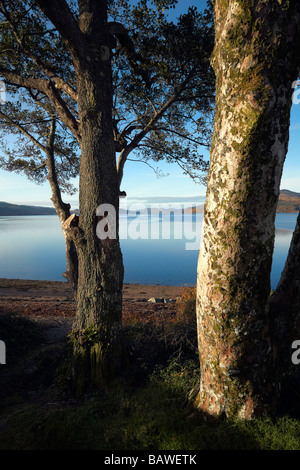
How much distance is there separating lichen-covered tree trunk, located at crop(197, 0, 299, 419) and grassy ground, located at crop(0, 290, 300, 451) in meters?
0.33

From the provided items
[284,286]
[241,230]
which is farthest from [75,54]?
[284,286]

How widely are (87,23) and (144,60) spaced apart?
110 inches

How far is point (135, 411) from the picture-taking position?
13.6ft

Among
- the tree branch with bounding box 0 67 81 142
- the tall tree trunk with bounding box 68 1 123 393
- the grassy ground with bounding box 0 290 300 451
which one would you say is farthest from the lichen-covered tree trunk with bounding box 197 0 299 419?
the tree branch with bounding box 0 67 81 142

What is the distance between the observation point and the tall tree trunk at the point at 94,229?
528 cm

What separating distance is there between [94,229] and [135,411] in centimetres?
328

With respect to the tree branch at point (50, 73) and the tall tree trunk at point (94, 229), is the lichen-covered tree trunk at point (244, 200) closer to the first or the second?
the tall tree trunk at point (94, 229)

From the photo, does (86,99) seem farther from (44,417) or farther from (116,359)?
(44,417)

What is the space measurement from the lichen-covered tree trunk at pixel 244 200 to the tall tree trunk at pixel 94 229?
2.26 metres

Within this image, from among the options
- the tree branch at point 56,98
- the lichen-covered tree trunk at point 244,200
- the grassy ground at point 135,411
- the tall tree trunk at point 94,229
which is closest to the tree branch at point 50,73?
the tree branch at point 56,98

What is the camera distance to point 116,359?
17.8ft

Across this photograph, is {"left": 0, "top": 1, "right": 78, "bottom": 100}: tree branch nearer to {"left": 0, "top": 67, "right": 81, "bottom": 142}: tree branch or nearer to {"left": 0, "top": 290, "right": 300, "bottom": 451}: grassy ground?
{"left": 0, "top": 67, "right": 81, "bottom": 142}: tree branch

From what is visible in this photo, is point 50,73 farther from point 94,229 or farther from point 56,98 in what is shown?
point 94,229

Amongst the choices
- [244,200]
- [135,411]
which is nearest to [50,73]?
[244,200]
